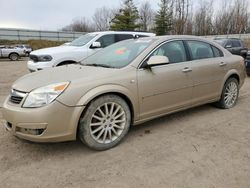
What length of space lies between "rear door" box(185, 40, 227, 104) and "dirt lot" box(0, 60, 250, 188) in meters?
0.69

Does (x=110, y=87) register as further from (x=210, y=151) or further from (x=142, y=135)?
(x=210, y=151)

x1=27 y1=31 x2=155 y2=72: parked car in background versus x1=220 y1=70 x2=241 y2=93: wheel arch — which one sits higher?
x1=27 y1=31 x2=155 y2=72: parked car in background

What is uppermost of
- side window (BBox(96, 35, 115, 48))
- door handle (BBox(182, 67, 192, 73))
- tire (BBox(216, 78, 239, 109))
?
side window (BBox(96, 35, 115, 48))

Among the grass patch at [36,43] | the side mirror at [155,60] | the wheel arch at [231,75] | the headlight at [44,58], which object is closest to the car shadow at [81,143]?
the wheel arch at [231,75]

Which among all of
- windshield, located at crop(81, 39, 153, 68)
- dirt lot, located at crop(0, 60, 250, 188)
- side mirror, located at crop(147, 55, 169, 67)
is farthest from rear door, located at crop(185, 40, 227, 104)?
windshield, located at crop(81, 39, 153, 68)

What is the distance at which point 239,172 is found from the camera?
2.60 m

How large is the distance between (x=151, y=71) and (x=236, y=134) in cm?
163

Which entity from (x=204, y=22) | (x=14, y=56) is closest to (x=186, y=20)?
(x=204, y=22)

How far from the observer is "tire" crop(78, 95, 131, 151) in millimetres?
2965

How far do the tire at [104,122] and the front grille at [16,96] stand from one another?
78 centimetres

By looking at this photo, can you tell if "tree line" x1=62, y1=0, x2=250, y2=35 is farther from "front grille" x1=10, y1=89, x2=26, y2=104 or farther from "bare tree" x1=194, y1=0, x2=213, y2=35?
"front grille" x1=10, y1=89, x2=26, y2=104

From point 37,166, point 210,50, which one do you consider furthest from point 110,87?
point 210,50

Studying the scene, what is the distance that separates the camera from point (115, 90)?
123 inches

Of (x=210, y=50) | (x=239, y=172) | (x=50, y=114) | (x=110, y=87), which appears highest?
(x=210, y=50)
